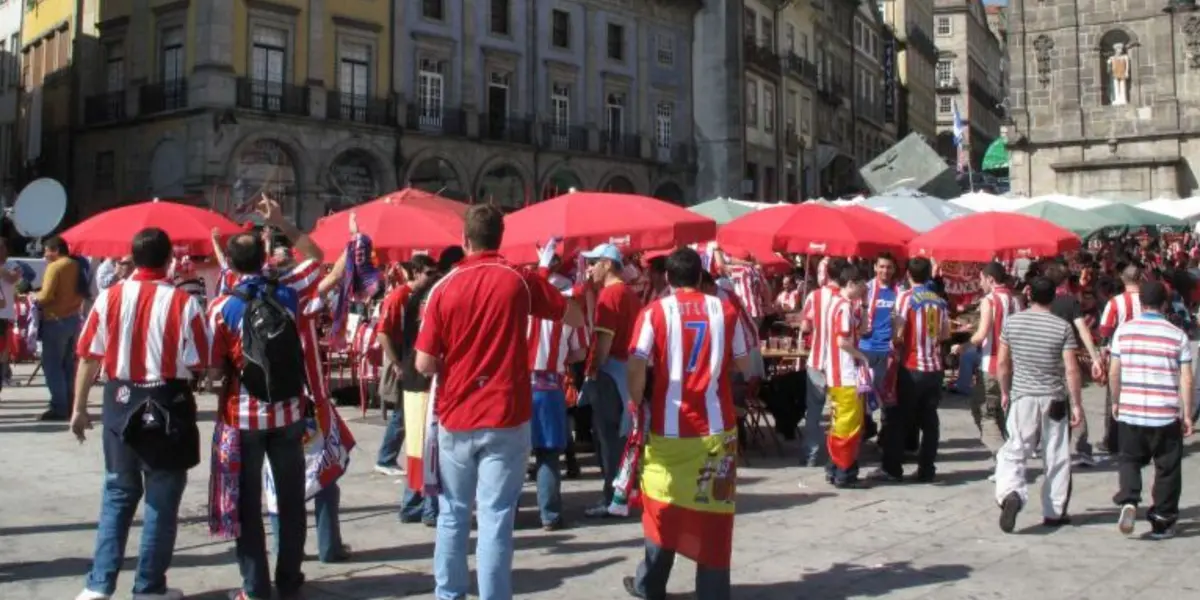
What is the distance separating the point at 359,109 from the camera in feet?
101

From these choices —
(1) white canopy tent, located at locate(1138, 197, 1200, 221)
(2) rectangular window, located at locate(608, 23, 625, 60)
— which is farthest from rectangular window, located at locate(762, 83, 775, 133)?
(1) white canopy tent, located at locate(1138, 197, 1200, 221)

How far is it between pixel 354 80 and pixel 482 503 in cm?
2760

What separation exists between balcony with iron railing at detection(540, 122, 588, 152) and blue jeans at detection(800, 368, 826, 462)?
26.9 metres

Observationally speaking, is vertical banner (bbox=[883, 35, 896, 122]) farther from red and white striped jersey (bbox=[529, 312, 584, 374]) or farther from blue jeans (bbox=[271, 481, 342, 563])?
blue jeans (bbox=[271, 481, 342, 563])

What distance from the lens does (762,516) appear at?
7695 millimetres

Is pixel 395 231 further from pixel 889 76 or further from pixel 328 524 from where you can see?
pixel 889 76

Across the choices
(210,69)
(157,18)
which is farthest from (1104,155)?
(157,18)

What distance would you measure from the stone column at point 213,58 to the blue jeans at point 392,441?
67.9 ft

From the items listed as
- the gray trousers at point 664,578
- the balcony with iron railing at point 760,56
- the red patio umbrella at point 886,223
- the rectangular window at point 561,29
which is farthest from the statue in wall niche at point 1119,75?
the gray trousers at point 664,578

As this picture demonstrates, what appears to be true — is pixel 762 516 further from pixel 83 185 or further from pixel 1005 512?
pixel 83 185

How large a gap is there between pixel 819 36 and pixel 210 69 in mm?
34043

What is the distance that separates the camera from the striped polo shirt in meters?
7.18

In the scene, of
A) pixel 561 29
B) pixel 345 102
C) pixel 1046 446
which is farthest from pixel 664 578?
pixel 561 29

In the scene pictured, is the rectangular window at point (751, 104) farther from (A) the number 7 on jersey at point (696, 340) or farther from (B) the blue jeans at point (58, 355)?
(A) the number 7 on jersey at point (696, 340)
